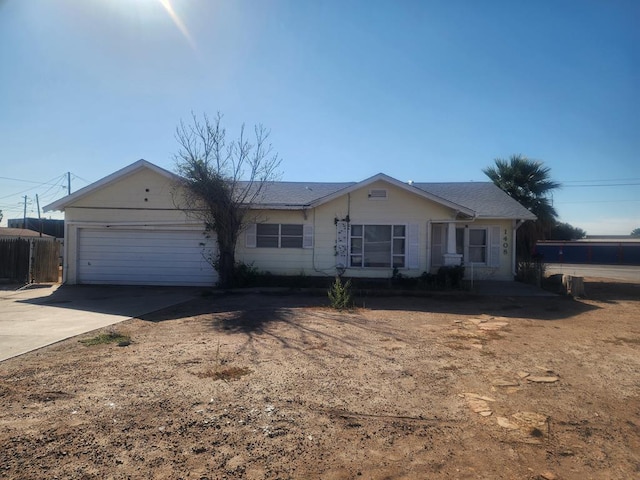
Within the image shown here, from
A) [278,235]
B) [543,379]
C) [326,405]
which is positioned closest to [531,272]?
[278,235]

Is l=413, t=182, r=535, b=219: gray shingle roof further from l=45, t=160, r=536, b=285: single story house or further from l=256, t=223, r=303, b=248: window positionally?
l=256, t=223, r=303, b=248: window

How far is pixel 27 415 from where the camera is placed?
433cm

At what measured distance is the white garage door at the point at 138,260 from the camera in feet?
52.6

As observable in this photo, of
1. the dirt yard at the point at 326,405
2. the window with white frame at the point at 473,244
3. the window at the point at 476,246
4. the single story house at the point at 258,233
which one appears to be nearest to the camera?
the dirt yard at the point at 326,405

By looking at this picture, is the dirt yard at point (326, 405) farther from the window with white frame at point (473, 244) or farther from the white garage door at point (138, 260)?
the window with white frame at point (473, 244)

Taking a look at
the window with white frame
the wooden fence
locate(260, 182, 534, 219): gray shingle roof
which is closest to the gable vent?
locate(260, 182, 534, 219): gray shingle roof

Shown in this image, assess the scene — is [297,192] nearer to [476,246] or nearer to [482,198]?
[476,246]

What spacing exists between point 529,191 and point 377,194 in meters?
8.94

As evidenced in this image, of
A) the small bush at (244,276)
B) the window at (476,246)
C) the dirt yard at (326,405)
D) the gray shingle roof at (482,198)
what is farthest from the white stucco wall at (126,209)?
the gray shingle roof at (482,198)

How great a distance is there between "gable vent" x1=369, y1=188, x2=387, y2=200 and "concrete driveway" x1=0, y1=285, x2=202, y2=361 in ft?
23.2

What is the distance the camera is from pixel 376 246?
16203 millimetres

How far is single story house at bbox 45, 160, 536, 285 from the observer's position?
15.9 metres

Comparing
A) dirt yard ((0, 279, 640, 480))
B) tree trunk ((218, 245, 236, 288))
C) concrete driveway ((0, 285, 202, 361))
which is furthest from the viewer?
tree trunk ((218, 245, 236, 288))

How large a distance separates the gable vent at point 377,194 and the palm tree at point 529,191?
7.08 meters
